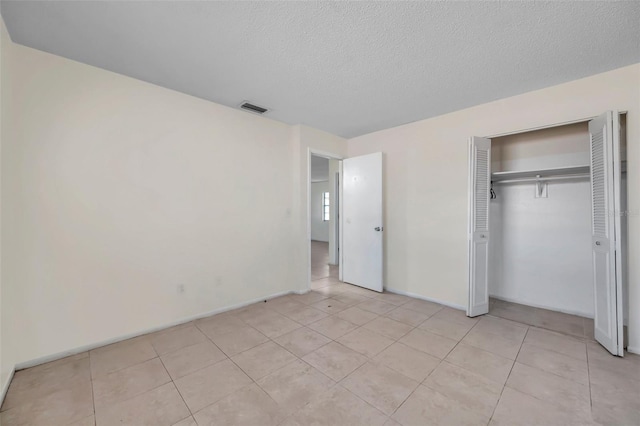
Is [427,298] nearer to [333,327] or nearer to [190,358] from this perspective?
[333,327]

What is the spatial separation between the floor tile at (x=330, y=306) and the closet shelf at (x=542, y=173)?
2598mm

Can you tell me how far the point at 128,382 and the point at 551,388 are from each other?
10.2 ft

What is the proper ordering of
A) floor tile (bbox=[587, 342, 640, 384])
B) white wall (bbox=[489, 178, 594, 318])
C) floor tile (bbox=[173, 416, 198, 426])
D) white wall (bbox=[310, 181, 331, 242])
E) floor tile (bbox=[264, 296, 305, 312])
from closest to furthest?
floor tile (bbox=[173, 416, 198, 426])
floor tile (bbox=[587, 342, 640, 384])
white wall (bbox=[489, 178, 594, 318])
floor tile (bbox=[264, 296, 305, 312])
white wall (bbox=[310, 181, 331, 242])

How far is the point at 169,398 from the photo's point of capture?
180 centimetres

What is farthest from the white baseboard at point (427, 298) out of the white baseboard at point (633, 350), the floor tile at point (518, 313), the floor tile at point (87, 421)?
the floor tile at point (87, 421)

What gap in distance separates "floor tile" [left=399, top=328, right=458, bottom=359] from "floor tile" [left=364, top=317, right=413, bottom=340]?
0.07 m

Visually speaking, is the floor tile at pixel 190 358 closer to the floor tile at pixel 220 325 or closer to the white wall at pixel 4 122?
the floor tile at pixel 220 325

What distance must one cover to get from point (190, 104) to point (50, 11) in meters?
1.31

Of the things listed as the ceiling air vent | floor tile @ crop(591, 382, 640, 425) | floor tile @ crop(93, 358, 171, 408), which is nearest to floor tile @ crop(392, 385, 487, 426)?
floor tile @ crop(591, 382, 640, 425)

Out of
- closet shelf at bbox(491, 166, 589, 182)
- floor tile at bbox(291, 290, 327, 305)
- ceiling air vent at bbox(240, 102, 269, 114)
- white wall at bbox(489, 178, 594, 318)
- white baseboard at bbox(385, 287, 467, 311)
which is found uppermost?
ceiling air vent at bbox(240, 102, 269, 114)

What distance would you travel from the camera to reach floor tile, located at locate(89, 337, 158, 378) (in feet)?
7.00

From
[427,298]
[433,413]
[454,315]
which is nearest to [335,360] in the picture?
[433,413]

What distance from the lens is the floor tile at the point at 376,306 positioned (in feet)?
11.1

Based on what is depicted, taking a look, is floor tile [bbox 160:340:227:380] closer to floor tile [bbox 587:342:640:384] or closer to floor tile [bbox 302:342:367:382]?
floor tile [bbox 302:342:367:382]
